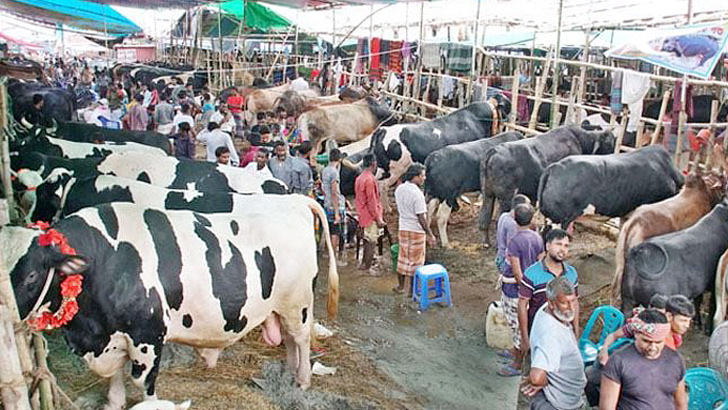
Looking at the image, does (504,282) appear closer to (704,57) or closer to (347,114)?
(704,57)

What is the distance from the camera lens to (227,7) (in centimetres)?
2058

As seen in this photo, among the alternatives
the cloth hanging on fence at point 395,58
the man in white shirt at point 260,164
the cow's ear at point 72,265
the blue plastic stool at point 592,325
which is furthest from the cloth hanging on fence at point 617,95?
the cow's ear at point 72,265

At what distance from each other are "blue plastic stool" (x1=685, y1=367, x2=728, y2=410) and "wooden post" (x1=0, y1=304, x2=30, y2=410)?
13.3 ft

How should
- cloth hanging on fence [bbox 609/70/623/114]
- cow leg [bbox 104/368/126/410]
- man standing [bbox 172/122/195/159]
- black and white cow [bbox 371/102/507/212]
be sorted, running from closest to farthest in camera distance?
cow leg [bbox 104/368/126/410] < cloth hanging on fence [bbox 609/70/623/114] < man standing [bbox 172/122/195/159] < black and white cow [bbox 371/102/507/212]

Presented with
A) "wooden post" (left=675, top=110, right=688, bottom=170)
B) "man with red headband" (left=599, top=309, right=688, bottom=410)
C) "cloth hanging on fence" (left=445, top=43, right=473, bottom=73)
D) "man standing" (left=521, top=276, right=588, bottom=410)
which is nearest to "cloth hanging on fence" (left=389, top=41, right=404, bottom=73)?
"cloth hanging on fence" (left=445, top=43, right=473, bottom=73)

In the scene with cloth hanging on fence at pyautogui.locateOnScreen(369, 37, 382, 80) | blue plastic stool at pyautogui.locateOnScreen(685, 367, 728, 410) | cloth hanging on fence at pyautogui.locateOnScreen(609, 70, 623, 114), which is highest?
cloth hanging on fence at pyautogui.locateOnScreen(369, 37, 382, 80)

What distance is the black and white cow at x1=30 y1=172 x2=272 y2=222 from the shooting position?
6.12 m

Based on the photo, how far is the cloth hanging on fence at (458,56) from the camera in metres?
16.9

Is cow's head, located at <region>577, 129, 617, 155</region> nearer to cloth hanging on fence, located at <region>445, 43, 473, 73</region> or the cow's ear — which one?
cloth hanging on fence, located at <region>445, 43, 473, 73</region>

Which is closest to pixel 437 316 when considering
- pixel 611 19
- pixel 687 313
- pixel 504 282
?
pixel 504 282

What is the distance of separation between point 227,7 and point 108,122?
27.9 ft

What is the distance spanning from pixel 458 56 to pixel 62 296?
46.9 ft

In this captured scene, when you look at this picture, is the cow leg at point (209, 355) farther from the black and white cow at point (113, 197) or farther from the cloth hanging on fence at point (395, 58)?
the cloth hanging on fence at point (395, 58)

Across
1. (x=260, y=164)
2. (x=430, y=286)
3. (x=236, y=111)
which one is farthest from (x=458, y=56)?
(x=430, y=286)
